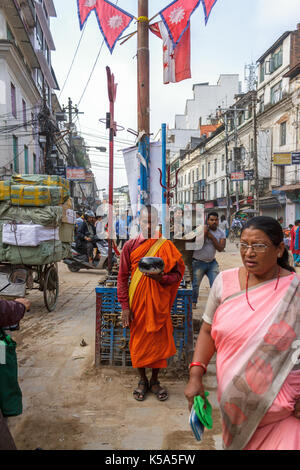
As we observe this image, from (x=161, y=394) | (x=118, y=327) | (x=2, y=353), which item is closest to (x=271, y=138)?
(x=118, y=327)

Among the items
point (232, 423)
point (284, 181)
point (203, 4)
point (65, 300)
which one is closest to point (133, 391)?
point (232, 423)

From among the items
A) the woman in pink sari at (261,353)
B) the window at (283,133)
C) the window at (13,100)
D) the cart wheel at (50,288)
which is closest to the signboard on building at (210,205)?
the window at (283,133)

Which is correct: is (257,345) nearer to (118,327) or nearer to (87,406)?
(87,406)

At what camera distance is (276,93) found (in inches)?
990

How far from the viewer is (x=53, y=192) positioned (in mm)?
5027

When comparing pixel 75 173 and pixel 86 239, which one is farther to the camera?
pixel 75 173

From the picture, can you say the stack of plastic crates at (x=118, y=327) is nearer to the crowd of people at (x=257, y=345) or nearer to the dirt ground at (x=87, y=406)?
the dirt ground at (x=87, y=406)

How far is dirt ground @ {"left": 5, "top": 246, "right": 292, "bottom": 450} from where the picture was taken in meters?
2.40

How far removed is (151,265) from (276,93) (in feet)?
88.8

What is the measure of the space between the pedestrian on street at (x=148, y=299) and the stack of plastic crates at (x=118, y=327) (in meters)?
0.42

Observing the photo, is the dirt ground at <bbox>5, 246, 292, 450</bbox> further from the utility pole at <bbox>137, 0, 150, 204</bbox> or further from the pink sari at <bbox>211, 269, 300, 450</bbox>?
the utility pole at <bbox>137, 0, 150, 204</bbox>

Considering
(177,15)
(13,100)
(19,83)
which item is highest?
(19,83)

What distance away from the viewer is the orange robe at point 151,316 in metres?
2.88

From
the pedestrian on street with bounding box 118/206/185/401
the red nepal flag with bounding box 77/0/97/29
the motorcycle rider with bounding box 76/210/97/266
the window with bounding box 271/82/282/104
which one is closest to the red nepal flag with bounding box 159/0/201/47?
the red nepal flag with bounding box 77/0/97/29
